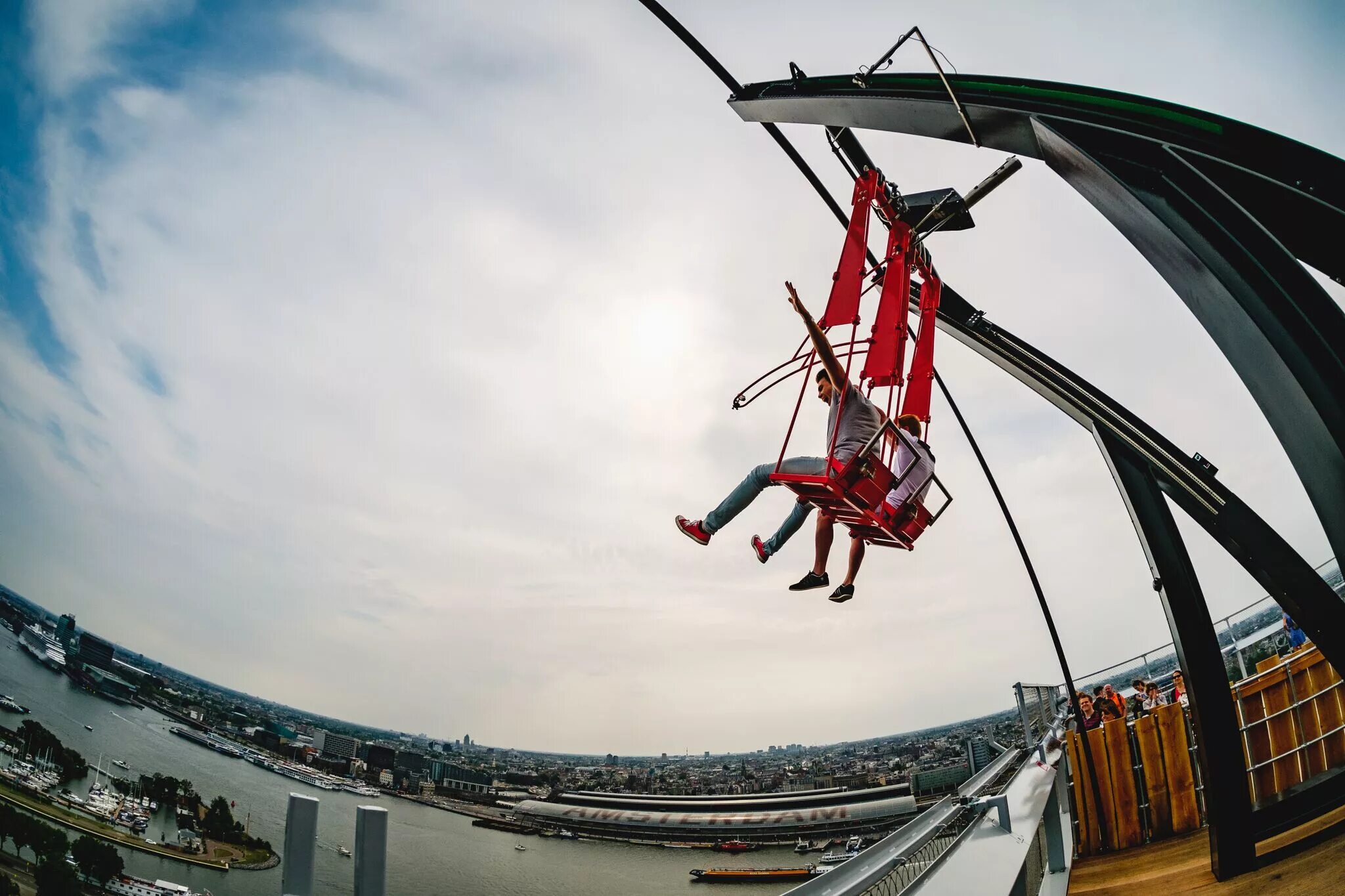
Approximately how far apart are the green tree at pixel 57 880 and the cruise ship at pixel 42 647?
7.05 ft

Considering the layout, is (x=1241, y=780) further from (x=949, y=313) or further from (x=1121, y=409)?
(x=949, y=313)

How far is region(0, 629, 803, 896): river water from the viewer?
141 inches

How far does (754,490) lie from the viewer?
435 cm

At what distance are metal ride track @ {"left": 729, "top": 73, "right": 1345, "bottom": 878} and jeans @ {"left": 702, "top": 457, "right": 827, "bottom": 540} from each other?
6.88 feet

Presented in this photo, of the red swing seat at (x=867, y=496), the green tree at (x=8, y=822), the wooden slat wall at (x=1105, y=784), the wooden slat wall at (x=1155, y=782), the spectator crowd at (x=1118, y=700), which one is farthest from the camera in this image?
the spectator crowd at (x=1118, y=700)

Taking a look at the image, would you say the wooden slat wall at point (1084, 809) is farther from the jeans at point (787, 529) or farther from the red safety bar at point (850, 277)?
the red safety bar at point (850, 277)

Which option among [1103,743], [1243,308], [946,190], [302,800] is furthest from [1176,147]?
[1103,743]

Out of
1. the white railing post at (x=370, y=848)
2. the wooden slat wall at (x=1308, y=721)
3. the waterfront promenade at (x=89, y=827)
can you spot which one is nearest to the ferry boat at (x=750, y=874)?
the wooden slat wall at (x=1308, y=721)

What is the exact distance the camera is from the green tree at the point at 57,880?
115 inches

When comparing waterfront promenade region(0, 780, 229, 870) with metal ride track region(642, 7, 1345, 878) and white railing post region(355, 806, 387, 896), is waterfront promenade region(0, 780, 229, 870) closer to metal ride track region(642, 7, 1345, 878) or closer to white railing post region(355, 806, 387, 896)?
white railing post region(355, 806, 387, 896)

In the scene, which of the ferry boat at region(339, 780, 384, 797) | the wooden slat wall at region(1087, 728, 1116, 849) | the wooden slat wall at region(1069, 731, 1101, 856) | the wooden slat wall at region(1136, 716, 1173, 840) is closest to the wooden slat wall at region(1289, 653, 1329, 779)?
the wooden slat wall at region(1136, 716, 1173, 840)

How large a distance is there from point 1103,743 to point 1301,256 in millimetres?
6555

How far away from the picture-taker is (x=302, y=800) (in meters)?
1.36

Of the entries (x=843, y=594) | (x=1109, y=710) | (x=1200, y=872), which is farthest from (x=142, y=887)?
(x=1109, y=710)
